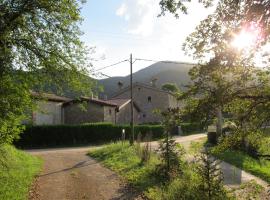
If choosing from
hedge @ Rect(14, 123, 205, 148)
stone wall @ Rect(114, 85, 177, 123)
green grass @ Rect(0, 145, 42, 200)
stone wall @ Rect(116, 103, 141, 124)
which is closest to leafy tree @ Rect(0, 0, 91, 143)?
green grass @ Rect(0, 145, 42, 200)

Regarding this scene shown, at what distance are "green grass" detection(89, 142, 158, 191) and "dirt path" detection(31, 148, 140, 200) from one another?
519mm

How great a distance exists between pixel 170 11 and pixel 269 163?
19.5 metres

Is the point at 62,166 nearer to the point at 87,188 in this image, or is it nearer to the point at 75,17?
the point at 87,188

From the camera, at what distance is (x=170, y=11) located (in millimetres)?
9562

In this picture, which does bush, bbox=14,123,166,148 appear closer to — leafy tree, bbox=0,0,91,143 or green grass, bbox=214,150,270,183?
green grass, bbox=214,150,270,183

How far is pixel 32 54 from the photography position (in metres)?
16.5

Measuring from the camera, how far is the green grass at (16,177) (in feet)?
47.2

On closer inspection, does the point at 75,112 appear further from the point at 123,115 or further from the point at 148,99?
the point at 148,99

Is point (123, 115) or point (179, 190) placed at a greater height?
point (123, 115)

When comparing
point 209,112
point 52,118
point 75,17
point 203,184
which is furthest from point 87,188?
point 52,118

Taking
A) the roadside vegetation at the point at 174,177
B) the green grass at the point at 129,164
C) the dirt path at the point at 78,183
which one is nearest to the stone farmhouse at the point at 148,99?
the green grass at the point at 129,164

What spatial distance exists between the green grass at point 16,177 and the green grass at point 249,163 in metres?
9.94

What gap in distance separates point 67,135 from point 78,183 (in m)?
26.4

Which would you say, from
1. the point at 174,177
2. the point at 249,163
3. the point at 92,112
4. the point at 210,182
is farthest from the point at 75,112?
the point at 210,182
